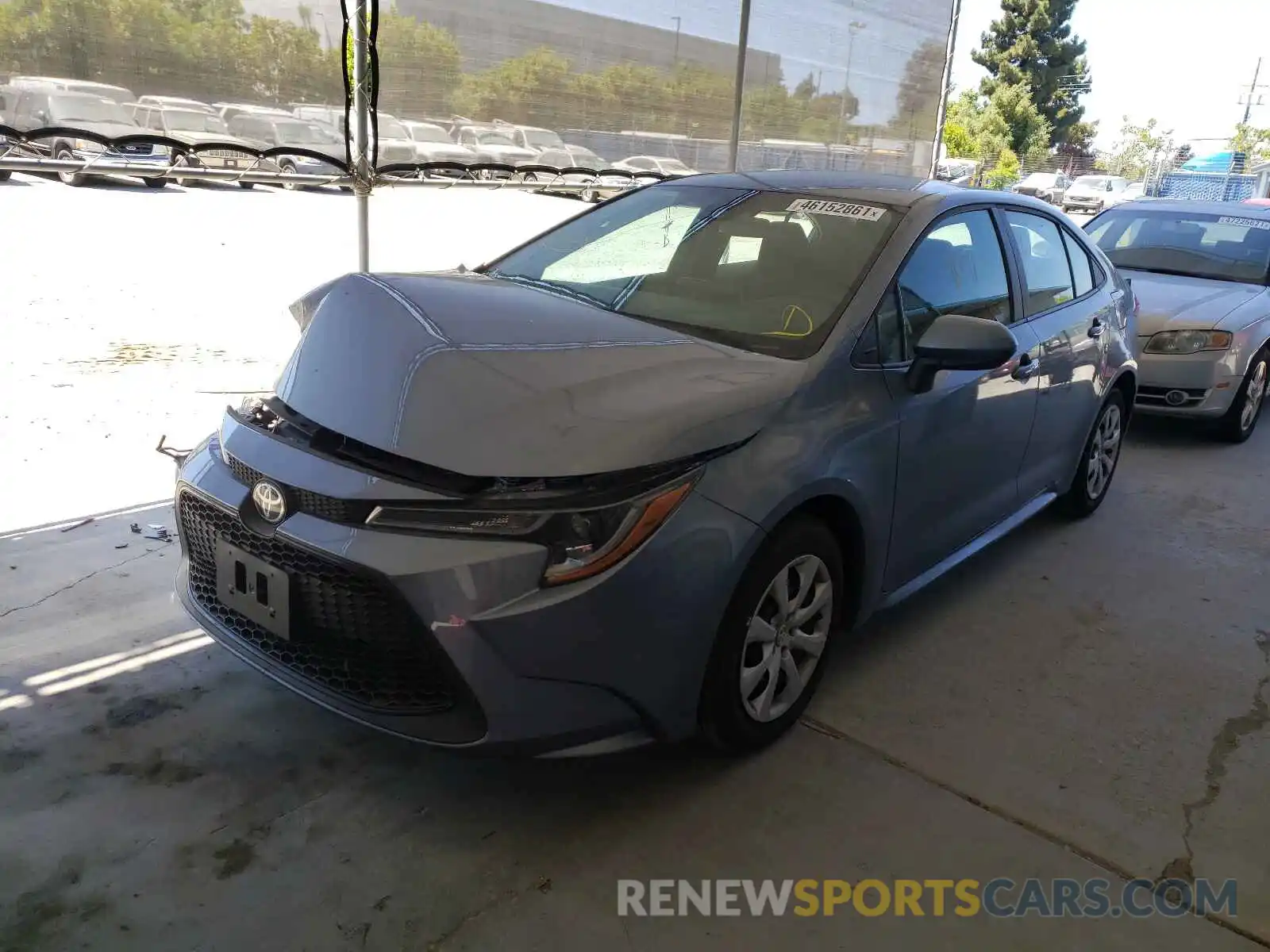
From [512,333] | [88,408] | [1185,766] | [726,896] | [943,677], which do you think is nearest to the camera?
[726,896]

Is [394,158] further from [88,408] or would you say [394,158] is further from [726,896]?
[726,896]

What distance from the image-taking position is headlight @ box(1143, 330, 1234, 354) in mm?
6129

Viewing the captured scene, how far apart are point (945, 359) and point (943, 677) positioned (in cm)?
111

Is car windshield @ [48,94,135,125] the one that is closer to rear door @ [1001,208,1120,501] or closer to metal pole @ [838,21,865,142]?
rear door @ [1001,208,1120,501]

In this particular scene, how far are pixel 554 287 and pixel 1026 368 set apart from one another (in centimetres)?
179

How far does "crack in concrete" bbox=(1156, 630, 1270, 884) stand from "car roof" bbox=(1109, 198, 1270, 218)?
4982 millimetres

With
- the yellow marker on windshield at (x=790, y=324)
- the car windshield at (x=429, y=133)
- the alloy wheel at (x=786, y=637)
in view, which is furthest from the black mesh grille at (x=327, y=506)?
the car windshield at (x=429, y=133)

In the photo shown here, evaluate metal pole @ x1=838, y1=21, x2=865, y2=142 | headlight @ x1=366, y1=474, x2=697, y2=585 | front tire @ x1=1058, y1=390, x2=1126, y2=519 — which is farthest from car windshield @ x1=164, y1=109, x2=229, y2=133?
metal pole @ x1=838, y1=21, x2=865, y2=142

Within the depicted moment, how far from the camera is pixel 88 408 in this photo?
5.19m

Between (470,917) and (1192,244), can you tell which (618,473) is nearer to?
(470,917)

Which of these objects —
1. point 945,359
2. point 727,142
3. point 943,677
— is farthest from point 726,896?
point 727,142

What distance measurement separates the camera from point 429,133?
5453 mm

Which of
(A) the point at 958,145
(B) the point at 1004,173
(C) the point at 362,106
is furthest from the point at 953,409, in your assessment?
(A) the point at 958,145

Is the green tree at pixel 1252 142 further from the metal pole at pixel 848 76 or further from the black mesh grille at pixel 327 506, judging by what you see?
the black mesh grille at pixel 327 506
